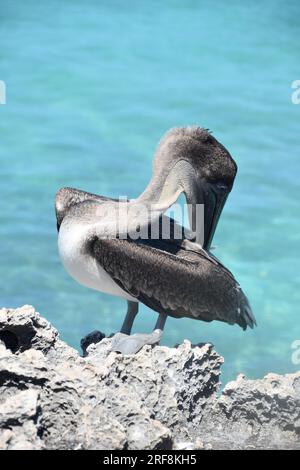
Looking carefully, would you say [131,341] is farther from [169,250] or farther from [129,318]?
[169,250]

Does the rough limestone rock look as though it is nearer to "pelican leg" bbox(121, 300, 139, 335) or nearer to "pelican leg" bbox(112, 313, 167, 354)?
"pelican leg" bbox(112, 313, 167, 354)

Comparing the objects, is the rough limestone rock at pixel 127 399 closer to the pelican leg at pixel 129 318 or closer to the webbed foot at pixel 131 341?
the webbed foot at pixel 131 341

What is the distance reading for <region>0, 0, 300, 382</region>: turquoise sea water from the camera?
15070 millimetres

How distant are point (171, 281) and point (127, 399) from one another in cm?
181

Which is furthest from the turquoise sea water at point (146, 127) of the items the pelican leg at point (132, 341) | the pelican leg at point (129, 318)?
the pelican leg at point (132, 341)

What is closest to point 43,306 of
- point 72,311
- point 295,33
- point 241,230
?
point 72,311

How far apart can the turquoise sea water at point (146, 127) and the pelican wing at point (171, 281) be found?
4.84 metres

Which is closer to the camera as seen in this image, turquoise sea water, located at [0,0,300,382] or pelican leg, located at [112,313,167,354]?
pelican leg, located at [112,313,167,354]

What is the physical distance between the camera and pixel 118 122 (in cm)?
2023

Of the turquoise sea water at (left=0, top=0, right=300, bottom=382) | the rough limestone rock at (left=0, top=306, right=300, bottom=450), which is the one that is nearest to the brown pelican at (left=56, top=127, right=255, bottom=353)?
the rough limestone rock at (left=0, top=306, right=300, bottom=450)

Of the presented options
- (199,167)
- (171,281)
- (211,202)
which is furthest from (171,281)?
(199,167)

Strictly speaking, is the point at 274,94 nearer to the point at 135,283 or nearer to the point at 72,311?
the point at 72,311

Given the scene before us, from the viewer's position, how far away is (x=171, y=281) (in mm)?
8742
